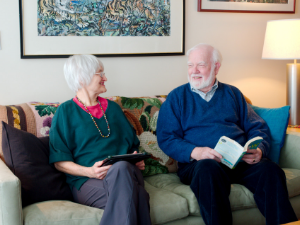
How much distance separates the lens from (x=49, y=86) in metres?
2.34

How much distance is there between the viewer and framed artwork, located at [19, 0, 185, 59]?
2248 mm

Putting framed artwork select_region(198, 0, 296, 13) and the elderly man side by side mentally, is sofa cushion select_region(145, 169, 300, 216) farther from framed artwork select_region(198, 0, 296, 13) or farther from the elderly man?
framed artwork select_region(198, 0, 296, 13)

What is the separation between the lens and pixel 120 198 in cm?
146

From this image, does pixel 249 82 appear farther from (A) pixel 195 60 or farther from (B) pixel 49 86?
(B) pixel 49 86

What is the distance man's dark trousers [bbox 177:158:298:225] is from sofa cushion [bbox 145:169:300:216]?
0.12ft

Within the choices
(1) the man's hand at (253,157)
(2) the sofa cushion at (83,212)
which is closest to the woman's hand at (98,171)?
(2) the sofa cushion at (83,212)

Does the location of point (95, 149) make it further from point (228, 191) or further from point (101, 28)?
point (101, 28)

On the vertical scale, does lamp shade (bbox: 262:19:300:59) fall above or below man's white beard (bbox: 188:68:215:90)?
above

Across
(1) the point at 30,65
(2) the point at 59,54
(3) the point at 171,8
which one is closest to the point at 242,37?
(3) the point at 171,8

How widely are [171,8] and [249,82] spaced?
1.00m

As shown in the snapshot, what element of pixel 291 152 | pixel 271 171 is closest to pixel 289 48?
pixel 291 152

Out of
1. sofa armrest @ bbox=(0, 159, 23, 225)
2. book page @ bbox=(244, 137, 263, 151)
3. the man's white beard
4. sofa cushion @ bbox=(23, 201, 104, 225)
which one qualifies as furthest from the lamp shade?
sofa armrest @ bbox=(0, 159, 23, 225)

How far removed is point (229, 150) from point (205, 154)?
144 millimetres

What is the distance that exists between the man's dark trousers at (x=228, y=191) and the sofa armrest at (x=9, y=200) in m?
0.88
